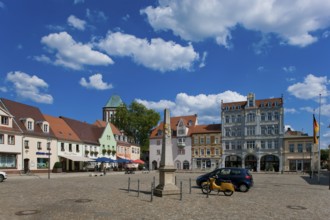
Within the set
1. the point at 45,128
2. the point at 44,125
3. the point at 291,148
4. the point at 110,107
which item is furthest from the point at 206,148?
the point at 110,107

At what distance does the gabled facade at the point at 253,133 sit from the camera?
74.4 m

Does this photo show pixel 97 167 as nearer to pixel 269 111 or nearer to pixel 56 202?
pixel 269 111

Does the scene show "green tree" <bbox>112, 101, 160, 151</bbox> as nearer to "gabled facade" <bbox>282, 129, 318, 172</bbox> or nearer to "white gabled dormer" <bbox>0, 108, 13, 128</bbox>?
"gabled facade" <bbox>282, 129, 318, 172</bbox>

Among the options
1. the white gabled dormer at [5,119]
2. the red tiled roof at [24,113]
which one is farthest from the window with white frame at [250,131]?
the white gabled dormer at [5,119]

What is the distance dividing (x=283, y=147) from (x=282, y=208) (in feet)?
205

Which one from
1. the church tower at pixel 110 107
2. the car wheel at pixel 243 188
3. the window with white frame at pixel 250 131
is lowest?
the car wheel at pixel 243 188

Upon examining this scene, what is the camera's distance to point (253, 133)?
77000mm

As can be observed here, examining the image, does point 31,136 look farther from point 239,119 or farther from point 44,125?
point 239,119

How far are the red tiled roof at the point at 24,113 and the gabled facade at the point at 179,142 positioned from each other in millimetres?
35811

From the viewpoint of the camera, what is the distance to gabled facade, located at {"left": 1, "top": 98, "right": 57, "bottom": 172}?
47781 mm

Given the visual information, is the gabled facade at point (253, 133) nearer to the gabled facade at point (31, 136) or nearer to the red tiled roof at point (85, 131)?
the red tiled roof at point (85, 131)

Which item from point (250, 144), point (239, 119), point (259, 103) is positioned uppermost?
point (259, 103)

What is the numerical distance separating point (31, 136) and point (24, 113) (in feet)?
14.8

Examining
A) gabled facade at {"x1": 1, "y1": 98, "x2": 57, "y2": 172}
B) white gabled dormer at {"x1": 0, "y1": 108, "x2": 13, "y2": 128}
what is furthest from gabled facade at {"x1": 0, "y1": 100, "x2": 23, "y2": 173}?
gabled facade at {"x1": 1, "y1": 98, "x2": 57, "y2": 172}
